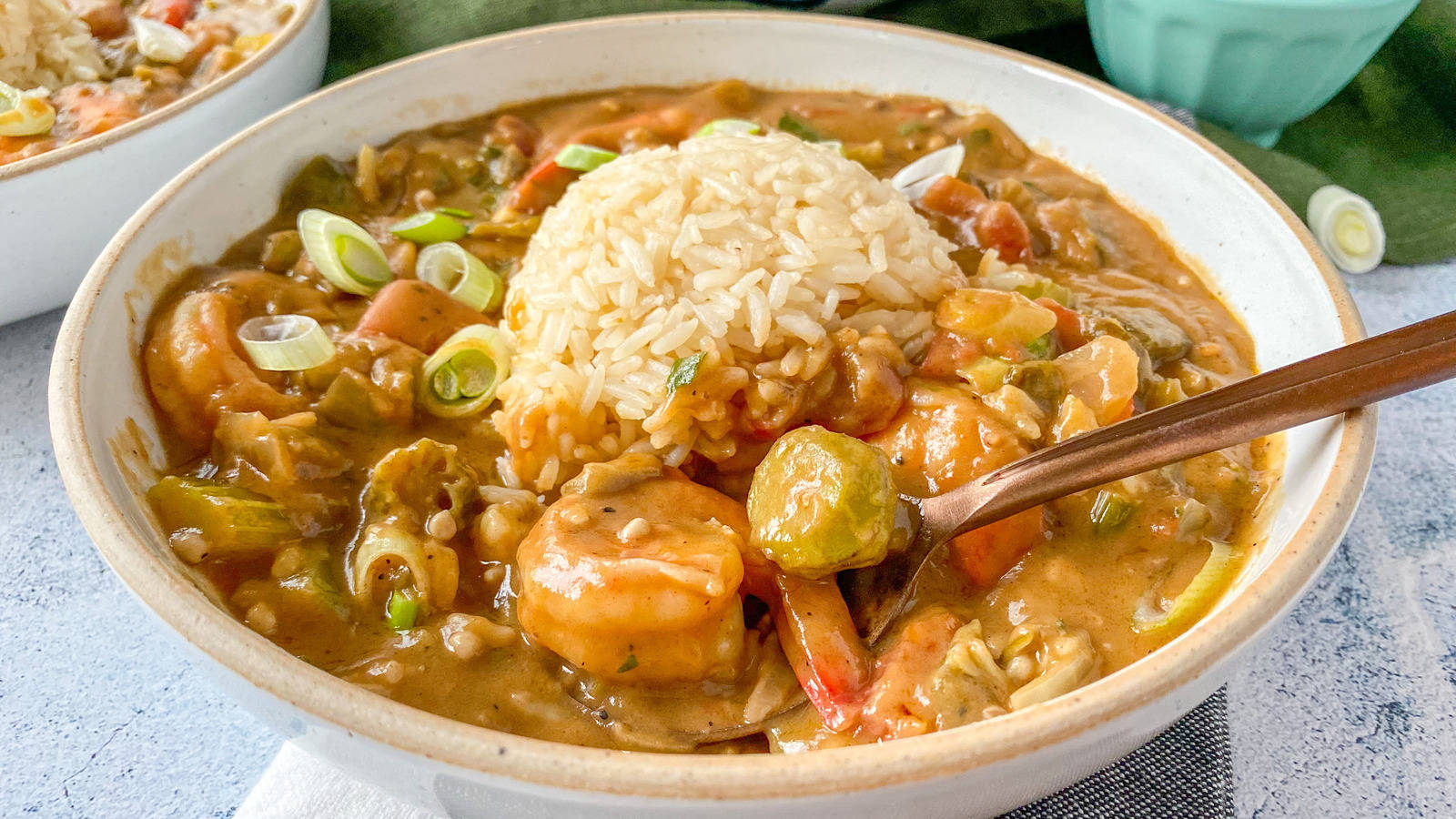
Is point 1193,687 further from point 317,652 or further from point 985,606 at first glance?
point 317,652

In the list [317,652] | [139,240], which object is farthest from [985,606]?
[139,240]

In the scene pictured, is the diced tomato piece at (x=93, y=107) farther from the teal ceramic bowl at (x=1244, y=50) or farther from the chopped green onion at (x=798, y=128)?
the teal ceramic bowl at (x=1244, y=50)

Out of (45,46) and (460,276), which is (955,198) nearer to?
(460,276)

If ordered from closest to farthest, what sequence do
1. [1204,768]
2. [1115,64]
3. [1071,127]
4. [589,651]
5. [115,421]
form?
[589,651] → [1204,768] → [115,421] → [1071,127] → [1115,64]

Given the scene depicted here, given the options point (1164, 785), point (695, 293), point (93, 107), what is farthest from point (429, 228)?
point (1164, 785)

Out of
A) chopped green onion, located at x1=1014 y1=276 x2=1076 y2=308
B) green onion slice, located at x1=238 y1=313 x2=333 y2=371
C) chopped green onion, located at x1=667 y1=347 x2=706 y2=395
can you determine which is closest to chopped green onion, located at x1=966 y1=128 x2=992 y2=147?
chopped green onion, located at x1=1014 y1=276 x2=1076 y2=308

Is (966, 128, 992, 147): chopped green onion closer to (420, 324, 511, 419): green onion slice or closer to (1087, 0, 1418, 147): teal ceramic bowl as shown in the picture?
(1087, 0, 1418, 147): teal ceramic bowl
